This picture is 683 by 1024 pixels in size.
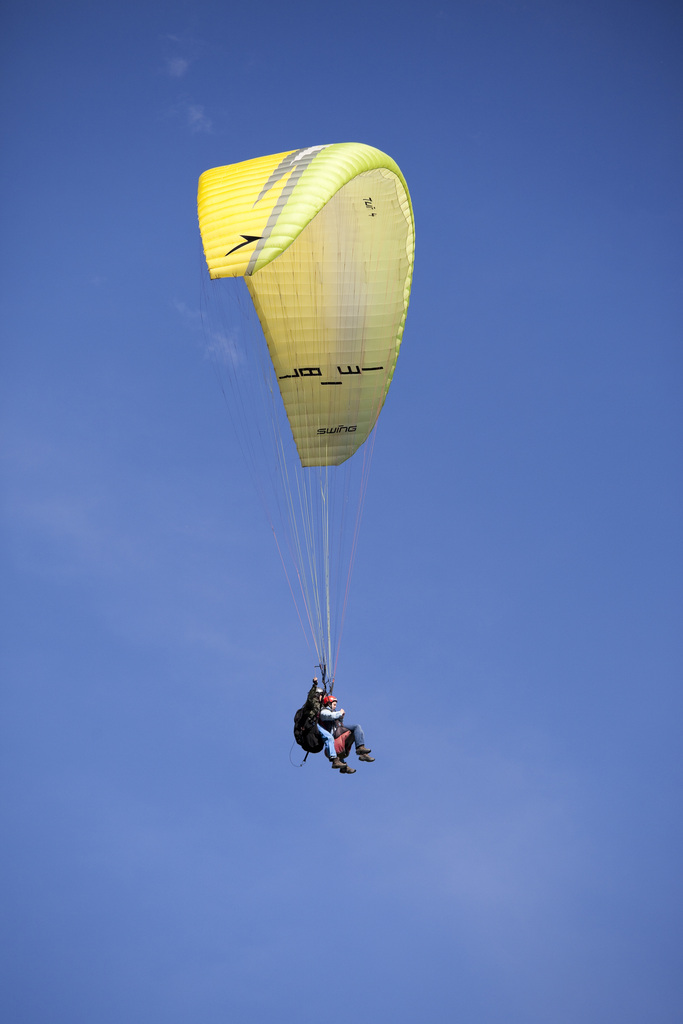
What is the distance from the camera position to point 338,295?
2059 cm

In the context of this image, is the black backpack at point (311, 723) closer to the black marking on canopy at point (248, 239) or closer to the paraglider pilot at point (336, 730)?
the paraglider pilot at point (336, 730)

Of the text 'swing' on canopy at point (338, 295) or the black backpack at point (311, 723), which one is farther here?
the black backpack at point (311, 723)

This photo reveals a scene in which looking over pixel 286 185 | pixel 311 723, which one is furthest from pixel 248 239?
pixel 311 723

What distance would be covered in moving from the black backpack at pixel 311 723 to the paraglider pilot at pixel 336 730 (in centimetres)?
10

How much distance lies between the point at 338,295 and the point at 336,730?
8501 millimetres

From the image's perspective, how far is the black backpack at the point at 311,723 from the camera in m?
19.4

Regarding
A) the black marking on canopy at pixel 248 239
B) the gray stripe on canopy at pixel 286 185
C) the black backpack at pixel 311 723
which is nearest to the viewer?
the gray stripe on canopy at pixel 286 185

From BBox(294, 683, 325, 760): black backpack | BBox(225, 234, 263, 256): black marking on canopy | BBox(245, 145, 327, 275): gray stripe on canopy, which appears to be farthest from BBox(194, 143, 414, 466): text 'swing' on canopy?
BBox(294, 683, 325, 760): black backpack

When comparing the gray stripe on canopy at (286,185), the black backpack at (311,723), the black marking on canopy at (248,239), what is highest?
the gray stripe on canopy at (286,185)

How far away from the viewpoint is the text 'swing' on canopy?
61.6ft

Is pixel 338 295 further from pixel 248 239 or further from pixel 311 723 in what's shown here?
→ pixel 311 723

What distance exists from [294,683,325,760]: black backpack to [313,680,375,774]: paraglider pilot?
10 cm

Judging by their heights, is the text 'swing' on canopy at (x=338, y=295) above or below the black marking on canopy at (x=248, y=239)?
above

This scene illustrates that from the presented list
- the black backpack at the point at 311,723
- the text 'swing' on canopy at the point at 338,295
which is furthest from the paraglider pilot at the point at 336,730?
the text 'swing' on canopy at the point at 338,295
